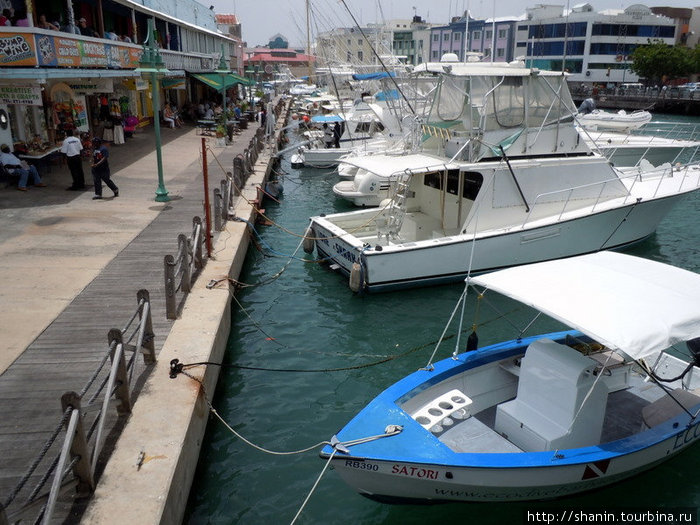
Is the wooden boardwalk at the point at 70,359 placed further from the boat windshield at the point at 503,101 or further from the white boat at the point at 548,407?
the boat windshield at the point at 503,101

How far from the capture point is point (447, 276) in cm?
1230

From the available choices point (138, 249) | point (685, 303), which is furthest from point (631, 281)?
point (138, 249)

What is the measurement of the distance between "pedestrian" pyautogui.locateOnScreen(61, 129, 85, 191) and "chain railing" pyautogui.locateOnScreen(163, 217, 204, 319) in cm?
653

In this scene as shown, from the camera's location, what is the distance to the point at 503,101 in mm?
13219

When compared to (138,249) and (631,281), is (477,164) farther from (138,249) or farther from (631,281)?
(138,249)

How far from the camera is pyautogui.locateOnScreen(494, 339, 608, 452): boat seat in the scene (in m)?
6.10

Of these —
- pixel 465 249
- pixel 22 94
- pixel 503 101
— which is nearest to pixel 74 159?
pixel 22 94

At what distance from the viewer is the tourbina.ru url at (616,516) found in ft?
20.7

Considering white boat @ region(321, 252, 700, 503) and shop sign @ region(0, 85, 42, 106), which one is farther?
shop sign @ region(0, 85, 42, 106)

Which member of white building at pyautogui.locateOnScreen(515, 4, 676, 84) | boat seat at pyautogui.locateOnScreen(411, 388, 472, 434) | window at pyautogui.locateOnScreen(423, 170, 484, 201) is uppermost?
white building at pyautogui.locateOnScreen(515, 4, 676, 84)

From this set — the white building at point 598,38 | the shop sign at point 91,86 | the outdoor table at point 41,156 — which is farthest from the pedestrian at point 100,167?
the white building at point 598,38

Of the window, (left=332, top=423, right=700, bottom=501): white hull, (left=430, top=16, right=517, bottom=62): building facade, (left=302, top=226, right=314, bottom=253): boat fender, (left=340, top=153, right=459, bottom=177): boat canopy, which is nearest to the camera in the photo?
(left=332, top=423, right=700, bottom=501): white hull

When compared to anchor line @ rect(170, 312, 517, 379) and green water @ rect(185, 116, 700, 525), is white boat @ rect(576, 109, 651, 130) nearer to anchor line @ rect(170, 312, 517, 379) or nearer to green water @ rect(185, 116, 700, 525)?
green water @ rect(185, 116, 700, 525)

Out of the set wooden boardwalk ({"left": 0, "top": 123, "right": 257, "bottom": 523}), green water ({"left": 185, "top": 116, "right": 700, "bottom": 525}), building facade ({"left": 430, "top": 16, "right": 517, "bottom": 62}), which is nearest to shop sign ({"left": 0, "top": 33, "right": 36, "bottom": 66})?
wooden boardwalk ({"left": 0, "top": 123, "right": 257, "bottom": 523})
